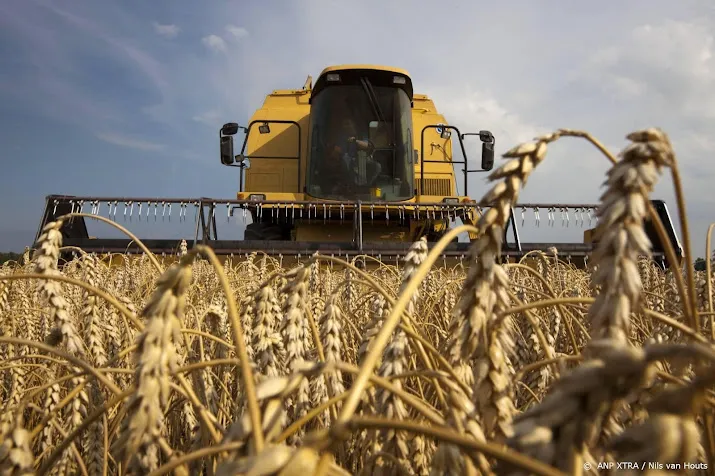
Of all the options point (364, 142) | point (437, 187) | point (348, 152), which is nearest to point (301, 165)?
point (348, 152)

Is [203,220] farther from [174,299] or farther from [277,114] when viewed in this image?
[174,299]

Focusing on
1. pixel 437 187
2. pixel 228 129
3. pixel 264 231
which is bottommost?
pixel 264 231

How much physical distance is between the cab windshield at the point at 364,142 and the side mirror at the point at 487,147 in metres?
1.09

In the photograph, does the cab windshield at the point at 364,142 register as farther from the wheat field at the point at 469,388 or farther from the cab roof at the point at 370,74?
the wheat field at the point at 469,388

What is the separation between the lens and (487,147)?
6699 millimetres

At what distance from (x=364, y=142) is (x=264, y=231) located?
1965 mm

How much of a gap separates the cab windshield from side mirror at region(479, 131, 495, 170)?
1.09 m

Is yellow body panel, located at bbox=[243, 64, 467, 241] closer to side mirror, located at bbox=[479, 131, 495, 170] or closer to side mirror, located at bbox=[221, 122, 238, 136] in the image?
side mirror, located at bbox=[479, 131, 495, 170]

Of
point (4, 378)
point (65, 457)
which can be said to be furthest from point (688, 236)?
point (4, 378)

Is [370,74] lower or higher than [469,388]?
higher

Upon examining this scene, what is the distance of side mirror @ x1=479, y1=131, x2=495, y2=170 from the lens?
21.8 ft

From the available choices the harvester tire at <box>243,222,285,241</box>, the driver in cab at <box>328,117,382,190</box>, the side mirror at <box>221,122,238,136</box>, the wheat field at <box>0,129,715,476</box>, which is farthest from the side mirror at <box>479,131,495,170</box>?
the wheat field at <box>0,129,715,476</box>

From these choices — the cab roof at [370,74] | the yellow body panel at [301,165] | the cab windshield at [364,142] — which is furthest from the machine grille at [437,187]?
the cab roof at [370,74]

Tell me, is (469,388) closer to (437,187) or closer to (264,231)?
(264,231)
